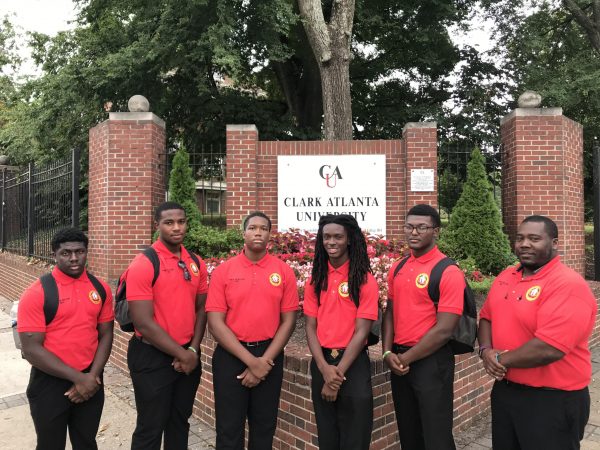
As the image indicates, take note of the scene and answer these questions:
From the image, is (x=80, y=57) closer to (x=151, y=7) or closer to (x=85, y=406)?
(x=151, y=7)

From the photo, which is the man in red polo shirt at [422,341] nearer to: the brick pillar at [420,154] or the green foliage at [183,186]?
the brick pillar at [420,154]

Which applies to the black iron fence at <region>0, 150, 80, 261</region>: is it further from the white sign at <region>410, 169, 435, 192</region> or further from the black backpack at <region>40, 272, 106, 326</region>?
the black backpack at <region>40, 272, 106, 326</region>

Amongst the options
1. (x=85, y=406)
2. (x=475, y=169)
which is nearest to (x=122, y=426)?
(x=85, y=406)

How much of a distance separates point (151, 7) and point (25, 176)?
4.37 metres

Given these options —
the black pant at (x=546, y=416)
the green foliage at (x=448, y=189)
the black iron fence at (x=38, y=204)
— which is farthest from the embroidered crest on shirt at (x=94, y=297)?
the green foliage at (x=448, y=189)

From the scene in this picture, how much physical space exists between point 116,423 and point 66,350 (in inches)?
73.2

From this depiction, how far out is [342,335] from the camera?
266cm

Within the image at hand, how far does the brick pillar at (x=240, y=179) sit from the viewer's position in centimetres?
699

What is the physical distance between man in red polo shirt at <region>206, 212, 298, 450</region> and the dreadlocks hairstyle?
0.24m

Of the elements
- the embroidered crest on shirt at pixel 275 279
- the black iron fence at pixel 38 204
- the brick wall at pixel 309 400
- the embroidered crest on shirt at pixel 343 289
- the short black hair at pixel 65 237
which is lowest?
the brick wall at pixel 309 400

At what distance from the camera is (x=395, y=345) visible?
2785mm

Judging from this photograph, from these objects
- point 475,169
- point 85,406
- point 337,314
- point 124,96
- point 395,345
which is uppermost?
point 124,96

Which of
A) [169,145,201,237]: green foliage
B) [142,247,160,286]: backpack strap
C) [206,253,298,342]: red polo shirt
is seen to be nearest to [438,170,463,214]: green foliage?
[169,145,201,237]: green foliage

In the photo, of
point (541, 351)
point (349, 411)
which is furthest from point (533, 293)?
point (349, 411)
